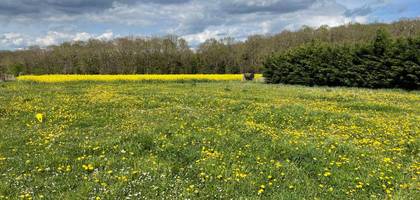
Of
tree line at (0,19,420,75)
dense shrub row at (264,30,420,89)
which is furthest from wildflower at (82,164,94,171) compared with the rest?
tree line at (0,19,420,75)

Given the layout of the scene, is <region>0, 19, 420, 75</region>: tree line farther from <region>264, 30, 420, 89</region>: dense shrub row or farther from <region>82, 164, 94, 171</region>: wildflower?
<region>82, 164, 94, 171</region>: wildflower

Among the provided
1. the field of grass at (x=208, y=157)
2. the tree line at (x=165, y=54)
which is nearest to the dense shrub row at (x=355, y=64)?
the field of grass at (x=208, y=157)

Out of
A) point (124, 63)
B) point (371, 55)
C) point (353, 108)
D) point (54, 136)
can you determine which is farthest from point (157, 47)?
point (54, 136)

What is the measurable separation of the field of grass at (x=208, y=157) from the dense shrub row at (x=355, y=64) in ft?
75.9

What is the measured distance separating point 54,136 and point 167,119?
15.1ft

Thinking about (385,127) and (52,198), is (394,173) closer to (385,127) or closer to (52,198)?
(385,127)

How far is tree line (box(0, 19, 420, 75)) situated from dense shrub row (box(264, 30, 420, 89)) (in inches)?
1021

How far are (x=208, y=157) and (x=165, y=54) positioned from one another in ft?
253

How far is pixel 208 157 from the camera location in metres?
→ 9.00

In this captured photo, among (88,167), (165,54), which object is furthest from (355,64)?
(165,54)

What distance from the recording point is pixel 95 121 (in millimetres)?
14406

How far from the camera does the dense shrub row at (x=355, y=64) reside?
115ft

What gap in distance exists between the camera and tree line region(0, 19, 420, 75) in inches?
3147

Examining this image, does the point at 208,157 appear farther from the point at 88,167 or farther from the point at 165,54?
the point at 165,54
